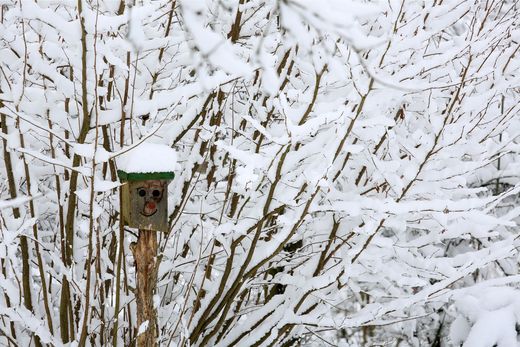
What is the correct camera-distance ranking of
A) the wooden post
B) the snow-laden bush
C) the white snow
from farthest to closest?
1. the snow-laden bush
2. the wooden post
3. the white snow

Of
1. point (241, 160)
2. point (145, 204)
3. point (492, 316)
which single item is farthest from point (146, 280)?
point (492, 316)

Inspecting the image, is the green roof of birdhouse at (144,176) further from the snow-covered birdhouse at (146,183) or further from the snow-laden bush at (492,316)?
the snow-laden bush at (492,316)

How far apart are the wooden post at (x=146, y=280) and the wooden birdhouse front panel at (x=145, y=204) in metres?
0.08

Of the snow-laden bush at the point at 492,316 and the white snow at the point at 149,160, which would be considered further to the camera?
the snow-laden bush at the point at 492,316

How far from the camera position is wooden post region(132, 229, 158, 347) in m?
2.72

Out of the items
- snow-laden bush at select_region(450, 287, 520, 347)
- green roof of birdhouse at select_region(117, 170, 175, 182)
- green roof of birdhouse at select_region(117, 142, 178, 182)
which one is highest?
green roof of birdhouse at select_region(117, 142, 178, 182)

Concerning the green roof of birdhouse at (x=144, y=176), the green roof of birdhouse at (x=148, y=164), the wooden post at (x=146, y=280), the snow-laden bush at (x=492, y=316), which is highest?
the green roof of birdhouse at (x=148, y=164)

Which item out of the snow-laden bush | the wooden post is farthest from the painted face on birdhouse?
the snow-laden bush

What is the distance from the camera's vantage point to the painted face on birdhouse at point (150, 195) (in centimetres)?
261

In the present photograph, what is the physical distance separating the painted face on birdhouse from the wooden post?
0.11m

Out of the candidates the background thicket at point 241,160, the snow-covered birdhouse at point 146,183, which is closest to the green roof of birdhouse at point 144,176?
the snow-covered birdhouse at point 146,183

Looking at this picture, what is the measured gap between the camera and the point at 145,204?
262 centimetres

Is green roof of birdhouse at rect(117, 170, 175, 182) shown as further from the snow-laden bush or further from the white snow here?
the snow-laden bush

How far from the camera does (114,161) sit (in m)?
2.99
